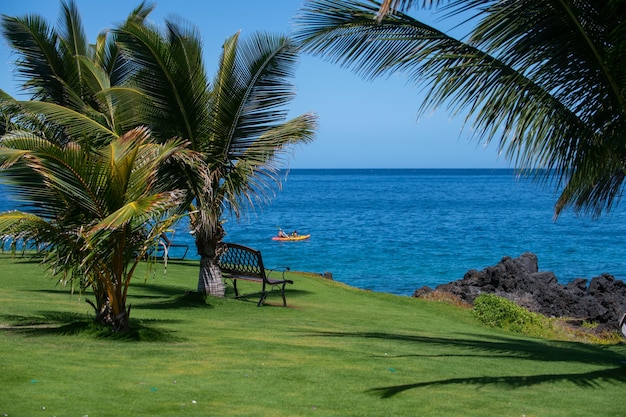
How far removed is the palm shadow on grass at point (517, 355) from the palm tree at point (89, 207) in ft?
10.0

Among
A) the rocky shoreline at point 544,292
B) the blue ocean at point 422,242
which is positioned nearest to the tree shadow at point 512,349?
the rocky shoreline at point 544,292

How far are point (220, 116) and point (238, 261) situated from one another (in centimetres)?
270

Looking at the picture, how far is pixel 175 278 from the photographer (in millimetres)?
17875

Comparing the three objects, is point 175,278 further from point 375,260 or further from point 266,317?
point 375,260

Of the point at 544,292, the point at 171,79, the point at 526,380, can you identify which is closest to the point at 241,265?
the point at 171,79

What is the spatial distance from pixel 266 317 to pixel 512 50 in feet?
20.0

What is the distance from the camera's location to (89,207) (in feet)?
27.7

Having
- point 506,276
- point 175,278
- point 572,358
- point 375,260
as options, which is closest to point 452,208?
point 375,260

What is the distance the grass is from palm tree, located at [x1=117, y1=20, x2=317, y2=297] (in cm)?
184

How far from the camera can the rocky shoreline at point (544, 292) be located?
21.2m

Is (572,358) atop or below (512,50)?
below

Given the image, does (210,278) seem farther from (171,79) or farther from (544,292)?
(544,292)

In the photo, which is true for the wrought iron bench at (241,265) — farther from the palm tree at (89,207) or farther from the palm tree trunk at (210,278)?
the palm tree at (89,207)

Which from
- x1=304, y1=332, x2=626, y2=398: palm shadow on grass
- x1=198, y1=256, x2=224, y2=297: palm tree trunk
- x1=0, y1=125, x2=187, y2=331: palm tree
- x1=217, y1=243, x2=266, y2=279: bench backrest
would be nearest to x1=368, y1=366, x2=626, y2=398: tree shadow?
x1=304, y1=332, x2=626, y2=398: palm shadow on grass
